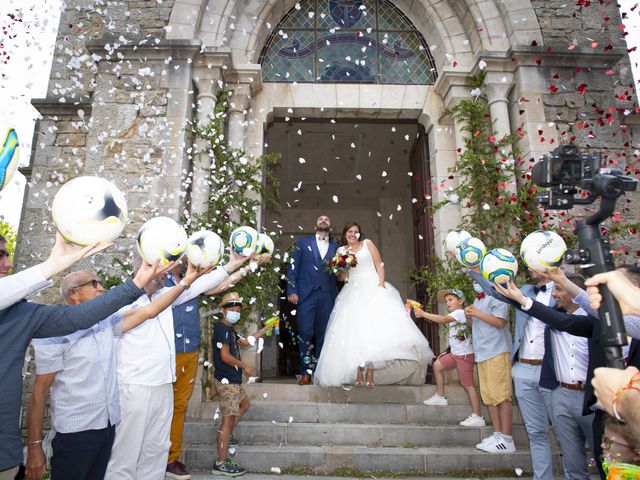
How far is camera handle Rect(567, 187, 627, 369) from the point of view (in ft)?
5.77

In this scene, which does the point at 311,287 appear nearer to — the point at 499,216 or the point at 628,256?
the point at 499,216

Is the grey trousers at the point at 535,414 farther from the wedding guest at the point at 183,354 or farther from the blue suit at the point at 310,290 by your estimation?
the blue suit at the point at 310,290

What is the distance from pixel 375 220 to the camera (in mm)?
12305

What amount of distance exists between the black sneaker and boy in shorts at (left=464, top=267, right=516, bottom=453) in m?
2.10

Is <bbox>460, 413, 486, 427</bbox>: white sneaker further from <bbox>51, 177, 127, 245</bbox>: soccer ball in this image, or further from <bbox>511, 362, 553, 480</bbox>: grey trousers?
<bbox>51, 177, 127, 245</bbox>: soccer ball

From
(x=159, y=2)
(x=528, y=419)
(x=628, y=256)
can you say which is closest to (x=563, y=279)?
(x=528, y=419)

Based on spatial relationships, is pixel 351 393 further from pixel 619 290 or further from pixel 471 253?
pixel 619 290

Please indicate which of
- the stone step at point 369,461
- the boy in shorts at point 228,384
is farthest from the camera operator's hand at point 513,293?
the boy in shorts at point 228,384

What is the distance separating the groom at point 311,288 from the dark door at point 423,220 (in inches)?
51.9

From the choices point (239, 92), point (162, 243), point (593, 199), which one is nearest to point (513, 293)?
point (593, 199)

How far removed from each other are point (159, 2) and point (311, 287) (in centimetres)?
418

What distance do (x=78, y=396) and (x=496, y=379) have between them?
343cm

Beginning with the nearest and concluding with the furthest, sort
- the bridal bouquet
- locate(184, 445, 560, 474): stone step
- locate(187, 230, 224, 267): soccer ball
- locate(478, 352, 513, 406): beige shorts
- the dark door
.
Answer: locate(187, 230, 224, 267): soccer ball → locate(184, 445, 560, 474): stone step → locate(478, 352, 513, 406): beige shorts → the bridal bouquet → the dark door

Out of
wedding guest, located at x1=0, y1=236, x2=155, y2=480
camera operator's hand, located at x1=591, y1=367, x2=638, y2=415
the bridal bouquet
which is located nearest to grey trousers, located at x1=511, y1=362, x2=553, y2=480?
camera operator's hand, located at x1=591, y1=367, x2=638, y2=415
